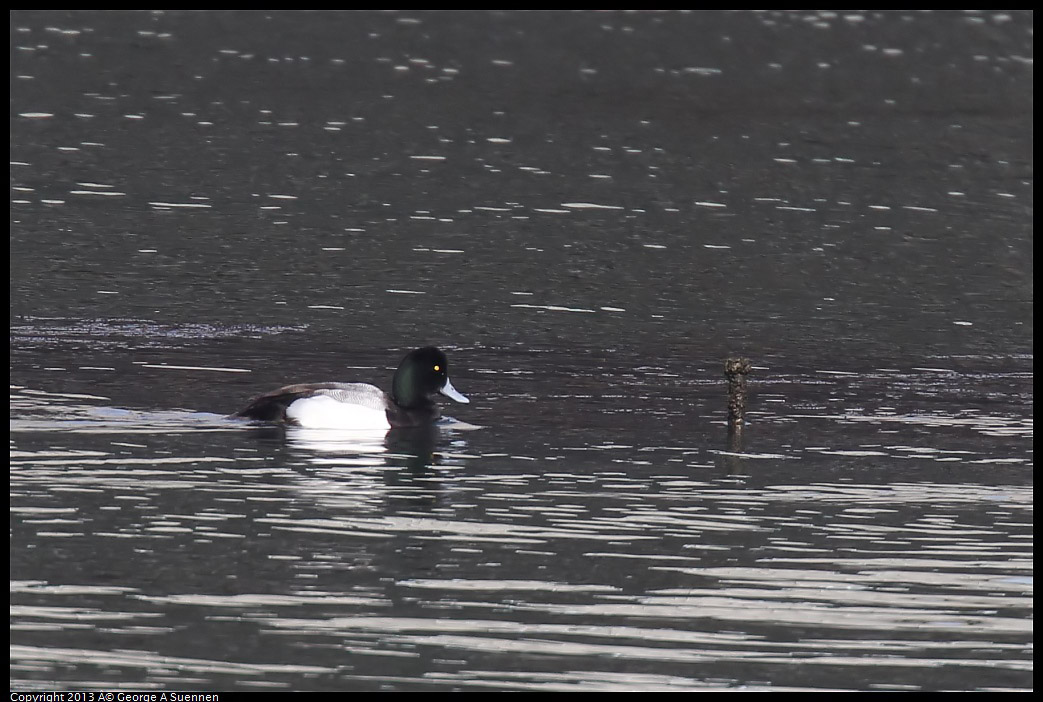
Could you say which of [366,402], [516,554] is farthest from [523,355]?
[516,554]

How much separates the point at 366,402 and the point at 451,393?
1.12 metres

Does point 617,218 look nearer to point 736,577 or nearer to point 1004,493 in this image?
point 1004,493

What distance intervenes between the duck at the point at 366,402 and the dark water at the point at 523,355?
409 mm

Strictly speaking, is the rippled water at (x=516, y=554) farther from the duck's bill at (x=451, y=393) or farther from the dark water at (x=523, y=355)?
the duck's bill at (x=451, y=393)

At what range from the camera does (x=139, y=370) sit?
20.0 meters

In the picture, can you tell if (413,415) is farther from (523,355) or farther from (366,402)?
(523,355)

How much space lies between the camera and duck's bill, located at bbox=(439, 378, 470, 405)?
18984mm

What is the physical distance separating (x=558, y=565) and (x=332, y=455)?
4593mm

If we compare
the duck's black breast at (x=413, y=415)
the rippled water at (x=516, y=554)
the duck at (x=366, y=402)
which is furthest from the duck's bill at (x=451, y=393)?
the rippled water at (x=516, y=554)

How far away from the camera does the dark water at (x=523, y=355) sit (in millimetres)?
10750

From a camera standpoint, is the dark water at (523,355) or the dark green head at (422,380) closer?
the dark water at (523,355)

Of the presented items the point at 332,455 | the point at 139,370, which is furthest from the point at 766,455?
the point at 139,370

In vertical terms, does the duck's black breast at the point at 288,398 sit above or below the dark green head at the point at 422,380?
below

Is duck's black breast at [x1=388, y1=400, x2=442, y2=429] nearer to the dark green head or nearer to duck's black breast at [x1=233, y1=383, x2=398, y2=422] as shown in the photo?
the dark green head
